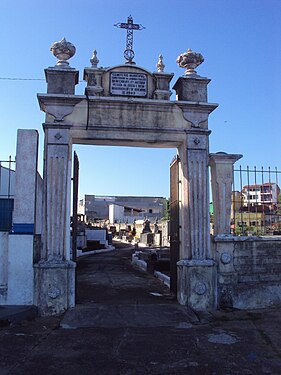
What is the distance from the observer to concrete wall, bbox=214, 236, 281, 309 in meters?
8.03

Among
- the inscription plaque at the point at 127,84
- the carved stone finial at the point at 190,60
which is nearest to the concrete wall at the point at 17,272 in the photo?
the inscription plaque at the point at 127,84

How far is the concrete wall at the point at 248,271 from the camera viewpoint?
8031mm

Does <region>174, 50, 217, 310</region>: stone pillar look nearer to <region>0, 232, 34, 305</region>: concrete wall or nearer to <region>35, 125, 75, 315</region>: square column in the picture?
<region>35, 125, 75, 315</region>: square column

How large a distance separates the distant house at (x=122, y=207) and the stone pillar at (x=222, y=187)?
5384 cm

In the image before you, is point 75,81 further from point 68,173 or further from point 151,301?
point 151,301

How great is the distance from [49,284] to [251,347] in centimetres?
383

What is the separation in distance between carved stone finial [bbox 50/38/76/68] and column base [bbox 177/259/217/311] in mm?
4801

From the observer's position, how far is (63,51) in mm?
8094

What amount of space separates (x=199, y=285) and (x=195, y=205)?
5.28ft

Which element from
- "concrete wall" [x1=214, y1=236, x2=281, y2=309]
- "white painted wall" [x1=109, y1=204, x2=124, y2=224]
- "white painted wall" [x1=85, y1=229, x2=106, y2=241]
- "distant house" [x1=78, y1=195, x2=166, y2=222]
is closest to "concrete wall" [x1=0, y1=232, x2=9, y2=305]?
"concrete wall" [x1=214, y1=236, x2=281, y2=309]

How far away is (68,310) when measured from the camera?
741 centimetres

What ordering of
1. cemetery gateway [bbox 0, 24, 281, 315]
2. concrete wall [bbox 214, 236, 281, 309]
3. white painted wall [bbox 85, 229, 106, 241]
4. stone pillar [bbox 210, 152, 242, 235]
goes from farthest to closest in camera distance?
white painted wall [bbox 85, 229, 106, 241]
stone pillar [bbox 210, 152, 242, 235]
concrete wall [bbox 214, 236, 281, 309]
cemetery gateway [bbox 0, 24, 281, 315]

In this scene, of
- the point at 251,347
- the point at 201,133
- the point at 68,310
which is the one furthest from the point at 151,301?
the point at 201,133

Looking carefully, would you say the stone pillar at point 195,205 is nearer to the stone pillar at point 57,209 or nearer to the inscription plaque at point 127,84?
the inscription plaque at point 127,84
